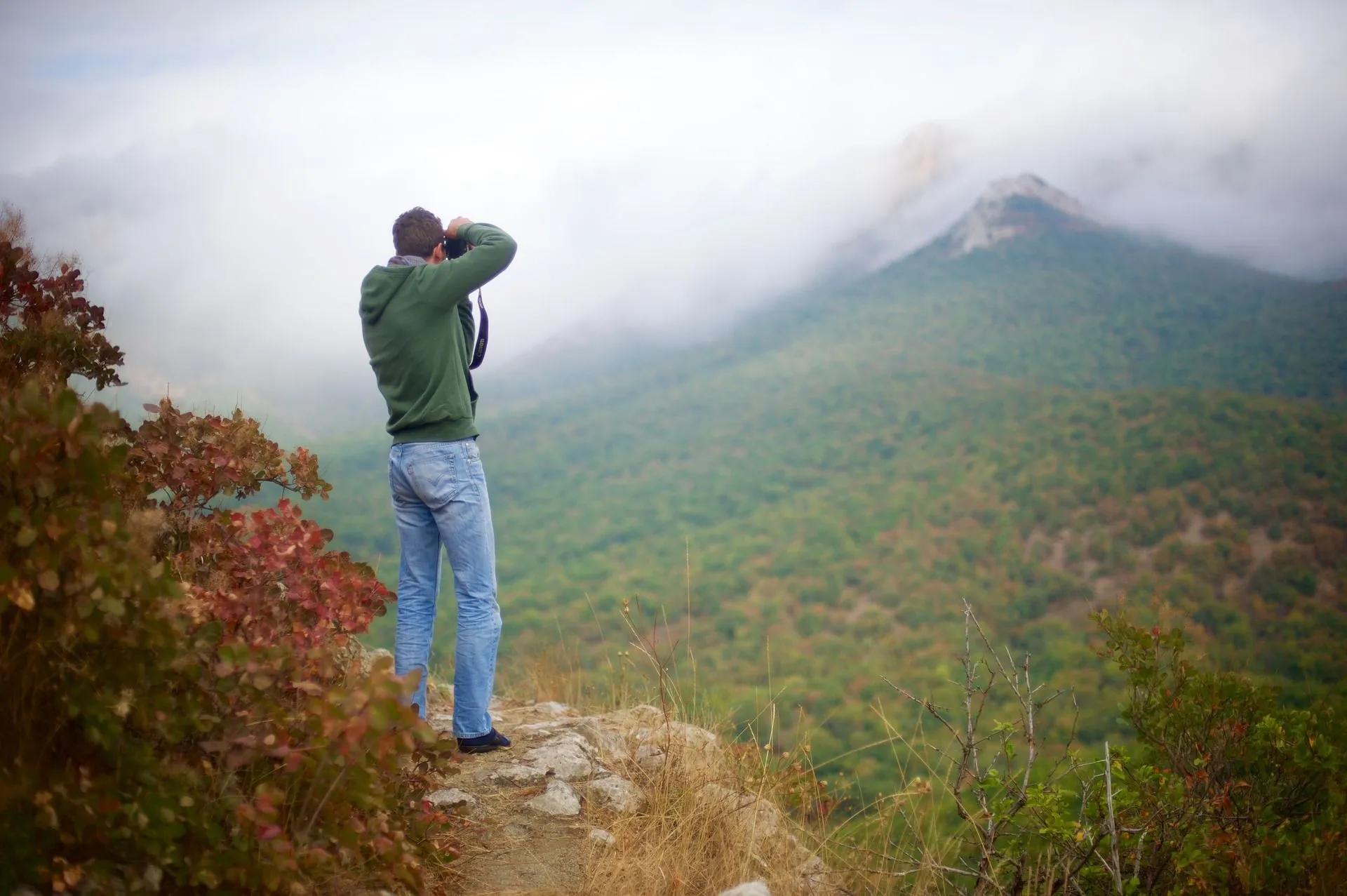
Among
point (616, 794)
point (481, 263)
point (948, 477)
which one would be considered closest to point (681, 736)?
point (616, 794)

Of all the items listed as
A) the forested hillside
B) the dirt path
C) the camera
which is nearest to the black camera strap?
the camera

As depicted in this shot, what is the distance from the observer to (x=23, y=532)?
181 centimetres

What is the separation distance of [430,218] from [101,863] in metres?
2.75

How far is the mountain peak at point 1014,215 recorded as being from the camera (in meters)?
96.5

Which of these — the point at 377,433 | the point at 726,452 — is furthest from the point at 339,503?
the point at 726,452

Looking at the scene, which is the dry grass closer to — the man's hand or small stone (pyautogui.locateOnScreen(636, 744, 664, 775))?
small stone (pyautogui.locateOnScreen(636, 744, 664, 775))

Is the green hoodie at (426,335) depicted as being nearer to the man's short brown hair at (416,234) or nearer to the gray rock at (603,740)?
the man's short brown hair at (416,234)

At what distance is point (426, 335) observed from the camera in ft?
11.7

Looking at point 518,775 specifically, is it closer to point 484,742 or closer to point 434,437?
point 484,742

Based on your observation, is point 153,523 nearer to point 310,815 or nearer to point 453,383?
point 310,815

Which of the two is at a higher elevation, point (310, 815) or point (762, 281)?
point (762, 281)

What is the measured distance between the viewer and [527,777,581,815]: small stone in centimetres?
345

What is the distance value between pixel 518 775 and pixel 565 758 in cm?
23

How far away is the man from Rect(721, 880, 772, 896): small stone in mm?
1388
